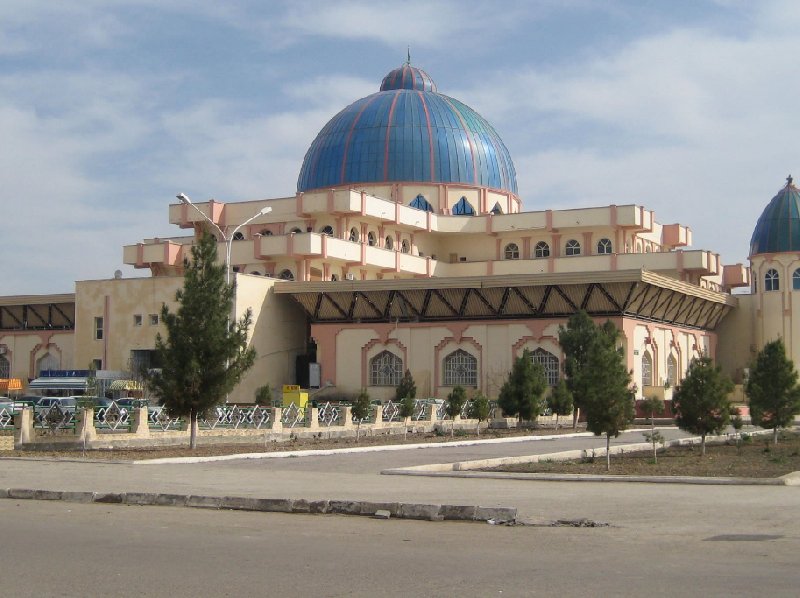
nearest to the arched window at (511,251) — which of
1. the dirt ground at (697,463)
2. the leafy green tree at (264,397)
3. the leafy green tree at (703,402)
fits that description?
the leafy green tree at (264,397)

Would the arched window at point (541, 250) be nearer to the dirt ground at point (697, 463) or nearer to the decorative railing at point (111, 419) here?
the decorative railing at point (111, 419)

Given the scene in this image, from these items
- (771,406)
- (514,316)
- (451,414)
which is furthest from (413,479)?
(514,316)

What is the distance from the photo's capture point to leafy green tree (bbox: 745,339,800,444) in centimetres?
2998

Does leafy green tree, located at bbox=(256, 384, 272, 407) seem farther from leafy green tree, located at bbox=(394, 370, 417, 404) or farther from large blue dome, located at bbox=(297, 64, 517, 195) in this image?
large blue dome, located at bbox=(297, 64, 517, 195)

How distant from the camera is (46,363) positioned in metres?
59.3

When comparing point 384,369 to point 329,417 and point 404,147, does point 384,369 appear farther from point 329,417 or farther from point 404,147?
point 404,147

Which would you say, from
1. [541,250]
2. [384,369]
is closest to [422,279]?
[384,369]

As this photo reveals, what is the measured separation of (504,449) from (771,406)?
798 cm

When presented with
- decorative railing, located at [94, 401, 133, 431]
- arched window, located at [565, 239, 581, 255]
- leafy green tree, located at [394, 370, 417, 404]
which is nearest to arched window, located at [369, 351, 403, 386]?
leafy green tree, located at [394, 370, 417, 404]

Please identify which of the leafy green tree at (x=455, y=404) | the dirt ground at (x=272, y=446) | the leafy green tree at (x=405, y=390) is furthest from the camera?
the leafy green tree at (x=405, y=390)

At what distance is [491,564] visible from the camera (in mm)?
9344

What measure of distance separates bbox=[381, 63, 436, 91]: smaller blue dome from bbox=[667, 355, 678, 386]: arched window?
25.6m

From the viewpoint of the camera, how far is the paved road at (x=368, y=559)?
323 inches

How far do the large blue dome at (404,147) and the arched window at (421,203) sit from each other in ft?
3.22
